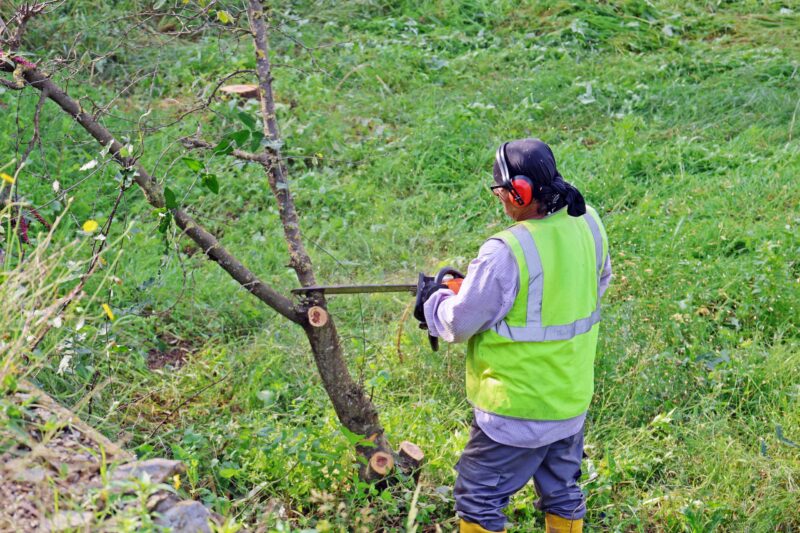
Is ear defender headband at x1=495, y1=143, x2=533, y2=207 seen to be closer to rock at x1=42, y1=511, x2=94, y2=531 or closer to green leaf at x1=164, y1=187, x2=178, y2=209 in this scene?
green leaf at x1=164, y1=187, x2=178, y2=209

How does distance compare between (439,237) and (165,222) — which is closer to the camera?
(165,222)

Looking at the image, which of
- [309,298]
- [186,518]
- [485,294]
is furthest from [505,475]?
[186,518]

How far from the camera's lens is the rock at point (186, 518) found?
2545mm

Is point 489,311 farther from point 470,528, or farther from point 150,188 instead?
point 150,188

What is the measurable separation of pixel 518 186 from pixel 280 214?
1.04 metres

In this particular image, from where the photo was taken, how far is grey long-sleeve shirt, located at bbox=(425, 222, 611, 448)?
113 inches

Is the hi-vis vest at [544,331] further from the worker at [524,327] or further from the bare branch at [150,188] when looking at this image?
the bare branch at [150,188]

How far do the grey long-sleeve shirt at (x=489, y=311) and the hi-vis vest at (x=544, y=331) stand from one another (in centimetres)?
3

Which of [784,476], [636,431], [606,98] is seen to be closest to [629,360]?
[636,431]

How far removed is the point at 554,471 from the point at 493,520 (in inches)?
11.8

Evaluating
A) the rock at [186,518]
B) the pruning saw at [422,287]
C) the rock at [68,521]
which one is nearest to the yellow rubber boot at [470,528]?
the pruning saw at [422,287]

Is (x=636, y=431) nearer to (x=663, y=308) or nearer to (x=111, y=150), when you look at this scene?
(x=663, y=308)

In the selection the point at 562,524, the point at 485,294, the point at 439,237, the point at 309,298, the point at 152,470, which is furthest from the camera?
the point at 439,237

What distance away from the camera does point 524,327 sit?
9.67 ft
